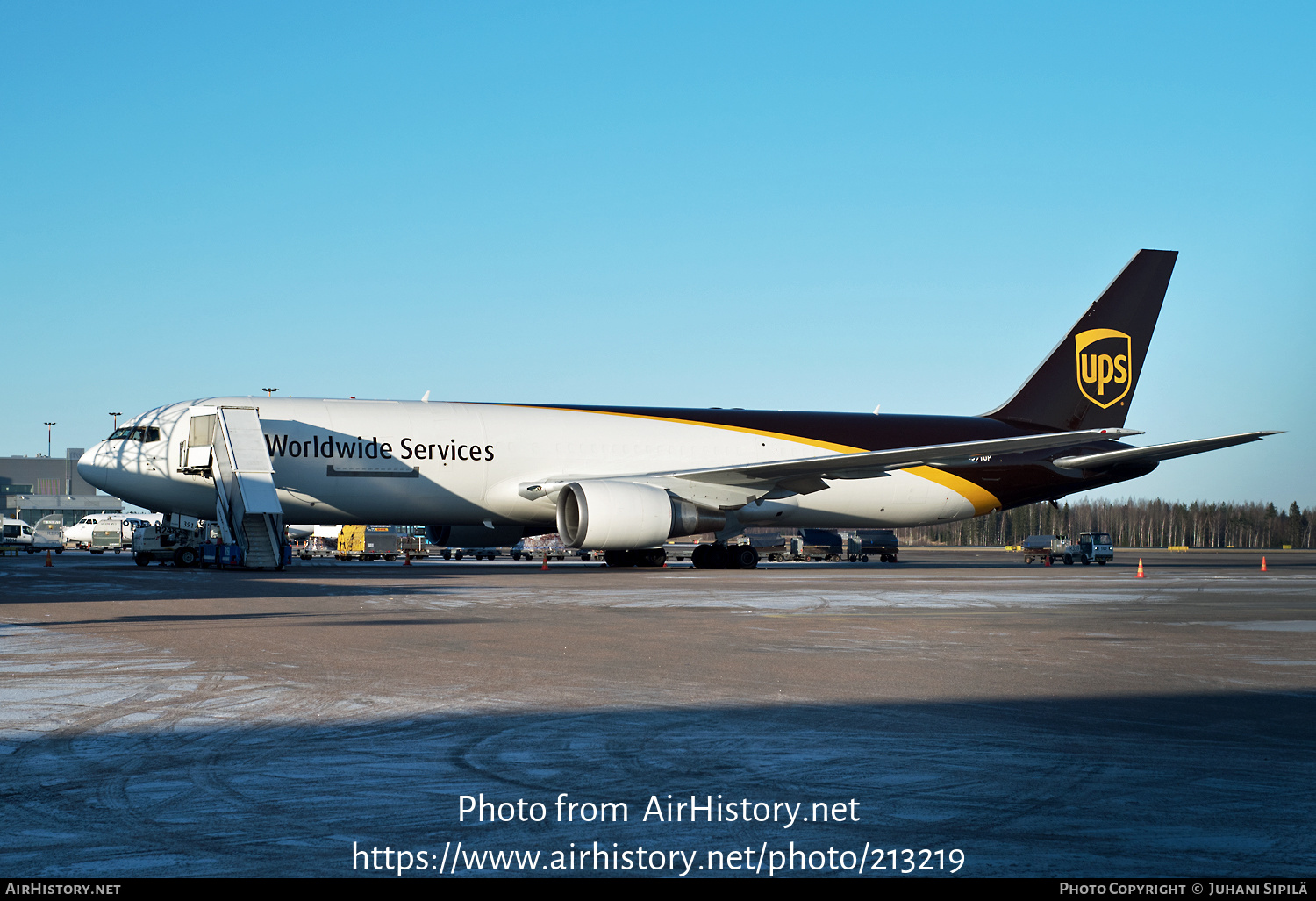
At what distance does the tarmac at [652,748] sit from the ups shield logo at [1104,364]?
2456cm

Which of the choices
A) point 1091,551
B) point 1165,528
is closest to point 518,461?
point 1091,551

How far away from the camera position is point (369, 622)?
45.7ft

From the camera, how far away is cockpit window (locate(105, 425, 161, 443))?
2917 cm

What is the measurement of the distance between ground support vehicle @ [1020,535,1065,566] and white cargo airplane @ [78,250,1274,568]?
17.4m

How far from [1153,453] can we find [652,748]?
30.4 metres

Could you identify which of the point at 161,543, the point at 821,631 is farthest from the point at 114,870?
the point at 161,543

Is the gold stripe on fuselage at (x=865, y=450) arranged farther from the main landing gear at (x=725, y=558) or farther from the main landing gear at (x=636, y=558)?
the main landing gear at (x=636, y=558)

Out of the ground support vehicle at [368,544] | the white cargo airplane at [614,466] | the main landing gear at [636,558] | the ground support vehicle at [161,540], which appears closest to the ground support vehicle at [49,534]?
the ground support vehicle at [368,544]

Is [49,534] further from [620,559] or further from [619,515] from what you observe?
[619,515]

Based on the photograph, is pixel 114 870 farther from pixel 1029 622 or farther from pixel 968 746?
pixel 1029 622

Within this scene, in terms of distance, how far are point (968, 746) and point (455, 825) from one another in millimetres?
3068

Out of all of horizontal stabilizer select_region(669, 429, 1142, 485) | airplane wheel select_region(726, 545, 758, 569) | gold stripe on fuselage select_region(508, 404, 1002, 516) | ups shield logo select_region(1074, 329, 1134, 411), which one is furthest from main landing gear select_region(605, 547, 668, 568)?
ups shield logo select_region(1074, 329, 1134, 411)

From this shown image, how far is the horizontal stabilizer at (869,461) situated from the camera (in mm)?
29188

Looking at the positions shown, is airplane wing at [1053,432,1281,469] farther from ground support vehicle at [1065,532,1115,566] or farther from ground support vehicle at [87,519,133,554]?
ground support vehicle at [87,519,133,554]
